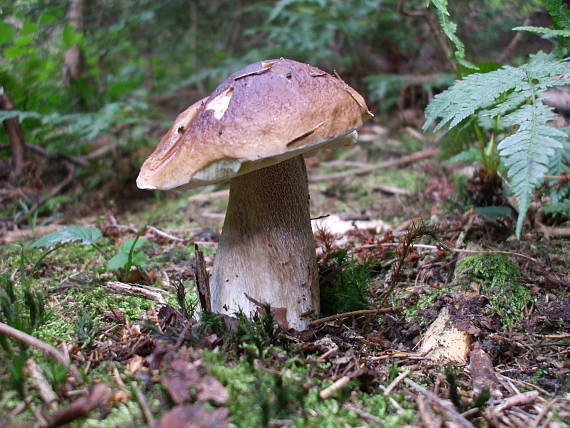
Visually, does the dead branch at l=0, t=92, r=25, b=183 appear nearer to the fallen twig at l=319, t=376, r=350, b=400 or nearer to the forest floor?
the forest floor

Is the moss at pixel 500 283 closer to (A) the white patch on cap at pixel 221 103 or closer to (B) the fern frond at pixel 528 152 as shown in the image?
(B) the fern frond at pixel 528 152

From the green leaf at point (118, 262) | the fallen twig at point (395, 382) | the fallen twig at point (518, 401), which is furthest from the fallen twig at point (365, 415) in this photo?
the green leaf at point (118, 262)

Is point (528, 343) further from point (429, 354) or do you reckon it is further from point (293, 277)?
point (293, 277)

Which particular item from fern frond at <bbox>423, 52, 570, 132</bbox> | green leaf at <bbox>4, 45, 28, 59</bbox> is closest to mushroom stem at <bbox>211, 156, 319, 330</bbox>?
fern frond at <bbox>423, 52, 570, 132</bbox>

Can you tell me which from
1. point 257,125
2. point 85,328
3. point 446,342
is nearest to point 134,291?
point 85,328

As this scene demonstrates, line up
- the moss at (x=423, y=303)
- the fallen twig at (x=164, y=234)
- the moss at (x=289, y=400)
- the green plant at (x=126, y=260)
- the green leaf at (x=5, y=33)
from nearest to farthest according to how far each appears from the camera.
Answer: the moss at (x=289, y=400) → the moss at (x=423, y=303) → the green plant at (x=126, y=260) → the fallen twig at (x=164, y=234) → the green leaf at (x=5, y=33)

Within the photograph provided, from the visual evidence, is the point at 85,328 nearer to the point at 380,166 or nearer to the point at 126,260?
the point at 126,260
